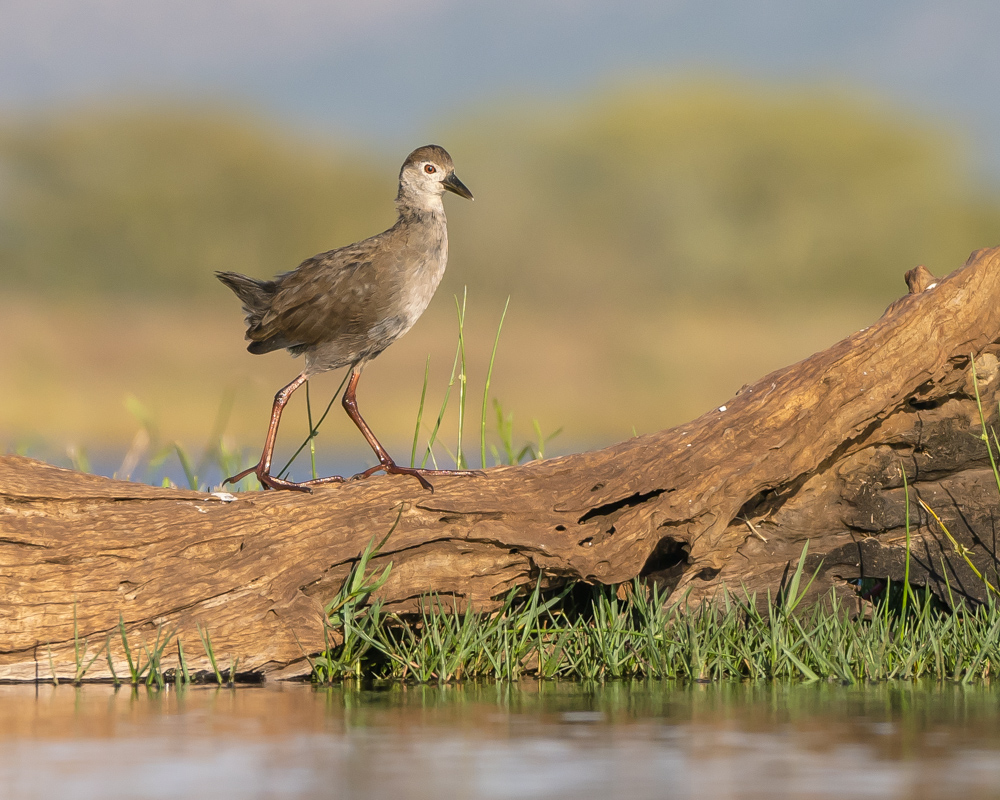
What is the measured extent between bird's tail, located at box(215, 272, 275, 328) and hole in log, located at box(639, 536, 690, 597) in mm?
2266

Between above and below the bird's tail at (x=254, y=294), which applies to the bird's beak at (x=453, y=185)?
above

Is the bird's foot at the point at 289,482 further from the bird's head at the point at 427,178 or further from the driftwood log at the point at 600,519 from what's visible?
the bird's head at the point at 427,178

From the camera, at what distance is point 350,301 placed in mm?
5387

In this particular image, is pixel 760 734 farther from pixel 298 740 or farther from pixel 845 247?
pixel 845 247

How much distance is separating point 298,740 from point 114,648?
1.47 metres

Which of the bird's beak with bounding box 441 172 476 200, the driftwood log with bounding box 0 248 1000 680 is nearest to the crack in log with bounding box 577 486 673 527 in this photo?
the driftwood log with bounding box 0 248 1000 680

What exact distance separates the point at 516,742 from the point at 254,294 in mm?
3371

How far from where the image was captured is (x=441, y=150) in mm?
6047

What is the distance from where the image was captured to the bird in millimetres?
5402

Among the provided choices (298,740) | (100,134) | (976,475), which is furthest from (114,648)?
(100,134)

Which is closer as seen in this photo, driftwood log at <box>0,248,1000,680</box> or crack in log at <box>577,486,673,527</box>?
driftwood log at <box>0,248,1000,680</box>

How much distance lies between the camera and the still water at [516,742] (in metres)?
2.54

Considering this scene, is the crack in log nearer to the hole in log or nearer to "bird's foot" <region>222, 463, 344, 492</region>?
the hole in log

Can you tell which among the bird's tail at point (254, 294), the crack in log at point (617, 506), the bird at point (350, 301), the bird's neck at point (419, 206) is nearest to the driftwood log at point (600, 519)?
the crack in log at point (617, 506)
